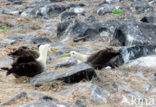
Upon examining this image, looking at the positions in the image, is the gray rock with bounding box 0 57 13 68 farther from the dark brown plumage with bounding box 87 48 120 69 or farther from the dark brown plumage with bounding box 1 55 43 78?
the dark brown plumage with bounding box 87 48 120 69

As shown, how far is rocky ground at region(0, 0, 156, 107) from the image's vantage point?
6338 millimetres

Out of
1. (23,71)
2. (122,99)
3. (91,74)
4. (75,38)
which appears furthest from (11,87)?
(75,38)

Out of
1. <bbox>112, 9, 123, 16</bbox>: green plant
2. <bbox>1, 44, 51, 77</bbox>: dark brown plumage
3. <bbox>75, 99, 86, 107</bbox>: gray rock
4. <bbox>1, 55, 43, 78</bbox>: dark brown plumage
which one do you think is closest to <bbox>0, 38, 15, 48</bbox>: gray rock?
<bbox>1, 44, 51, 77</bbox>: dark brown plumage

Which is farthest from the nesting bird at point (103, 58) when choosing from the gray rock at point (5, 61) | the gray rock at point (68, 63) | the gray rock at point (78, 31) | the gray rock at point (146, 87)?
the gray rock at point (78, 31)

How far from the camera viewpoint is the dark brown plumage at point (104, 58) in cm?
832

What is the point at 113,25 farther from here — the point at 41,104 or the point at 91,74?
the point at 41,104

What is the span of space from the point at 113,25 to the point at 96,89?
6.80 m

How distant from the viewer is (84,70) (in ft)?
23.3

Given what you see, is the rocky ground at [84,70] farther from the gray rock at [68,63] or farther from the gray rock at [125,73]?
the gray rock at [68,63]

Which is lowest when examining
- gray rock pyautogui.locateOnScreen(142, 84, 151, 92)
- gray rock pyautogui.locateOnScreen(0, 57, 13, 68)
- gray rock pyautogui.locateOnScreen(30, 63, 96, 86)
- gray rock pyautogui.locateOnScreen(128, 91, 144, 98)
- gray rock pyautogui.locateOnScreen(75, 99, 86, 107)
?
gray rock pyautogui.locateOnScreen(142, 84, 151, 92)

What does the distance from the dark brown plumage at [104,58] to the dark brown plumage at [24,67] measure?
143 cm

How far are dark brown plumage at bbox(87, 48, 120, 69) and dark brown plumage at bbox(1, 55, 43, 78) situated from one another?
143 centimetres

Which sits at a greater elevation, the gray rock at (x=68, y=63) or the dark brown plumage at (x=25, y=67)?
the dark brown plumage at (x=25, y=67)

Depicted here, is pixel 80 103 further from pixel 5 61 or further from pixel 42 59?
pixel 5 61
